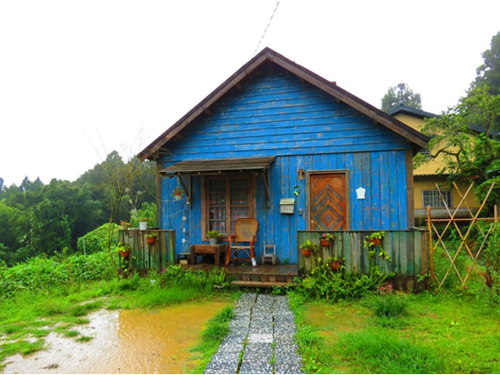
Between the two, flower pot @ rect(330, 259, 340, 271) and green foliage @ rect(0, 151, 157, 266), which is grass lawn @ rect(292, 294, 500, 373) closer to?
flower pot @ rect(330, 259, 340, 271)

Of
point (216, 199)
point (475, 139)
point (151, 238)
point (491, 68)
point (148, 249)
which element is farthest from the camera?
point (491, 68)

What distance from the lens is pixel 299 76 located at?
23.0 ft

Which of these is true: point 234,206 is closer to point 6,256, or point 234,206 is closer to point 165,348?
point 165,348

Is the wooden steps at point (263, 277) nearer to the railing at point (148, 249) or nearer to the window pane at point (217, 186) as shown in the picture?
the railing at point (148, 249)

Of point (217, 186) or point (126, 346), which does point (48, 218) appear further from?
point (126, 346)

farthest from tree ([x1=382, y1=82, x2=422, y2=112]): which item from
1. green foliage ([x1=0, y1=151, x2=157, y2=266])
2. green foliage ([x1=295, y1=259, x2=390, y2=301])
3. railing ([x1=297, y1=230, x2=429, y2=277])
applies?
green foliage ([x1=295, y1=259, x2=390, y2=301])

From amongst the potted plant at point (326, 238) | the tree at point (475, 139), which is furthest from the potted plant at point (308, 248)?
the tree at point (475, 139)

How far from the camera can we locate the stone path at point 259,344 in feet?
9.63

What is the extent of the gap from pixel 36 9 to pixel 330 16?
6.09 meters

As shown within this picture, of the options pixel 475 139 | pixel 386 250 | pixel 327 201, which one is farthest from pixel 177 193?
pixel 475 139

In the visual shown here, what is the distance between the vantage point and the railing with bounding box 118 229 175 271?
651 centimetres

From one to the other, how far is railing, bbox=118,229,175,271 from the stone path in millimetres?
2239

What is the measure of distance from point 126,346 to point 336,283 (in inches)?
132

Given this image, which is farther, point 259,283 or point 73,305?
point 259,283
